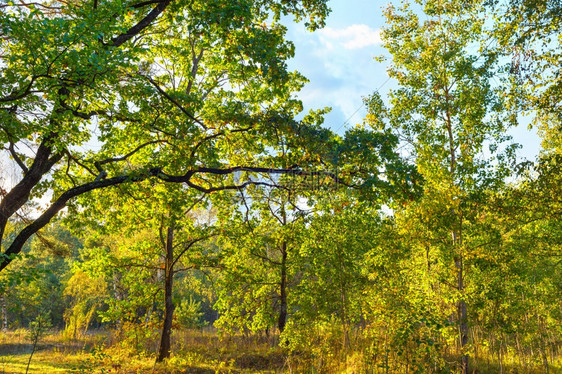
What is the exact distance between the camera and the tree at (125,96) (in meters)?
5.53

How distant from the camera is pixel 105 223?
11.0m

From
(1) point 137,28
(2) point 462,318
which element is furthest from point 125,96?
(2) point 462,318

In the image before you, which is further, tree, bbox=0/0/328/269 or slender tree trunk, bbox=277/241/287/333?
slender tree trunk, bbox=277/241/287/333

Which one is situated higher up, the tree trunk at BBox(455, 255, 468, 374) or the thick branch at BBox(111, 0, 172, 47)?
the thick branch at BBox(111, 0, 172, 47)

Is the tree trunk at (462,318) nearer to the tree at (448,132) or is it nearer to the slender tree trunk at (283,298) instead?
the tree at (448,132)

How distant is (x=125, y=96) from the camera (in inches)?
300

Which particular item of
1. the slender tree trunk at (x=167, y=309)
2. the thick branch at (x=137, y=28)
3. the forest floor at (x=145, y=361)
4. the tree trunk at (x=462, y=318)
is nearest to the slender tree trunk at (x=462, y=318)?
the tree trunk at (x=462, y=318)

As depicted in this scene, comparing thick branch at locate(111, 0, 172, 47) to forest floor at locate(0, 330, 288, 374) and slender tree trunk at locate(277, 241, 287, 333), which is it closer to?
forest floor at locate(0, 330, 288, 374)

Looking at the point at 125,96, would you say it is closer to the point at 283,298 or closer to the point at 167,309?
the point at 167,309

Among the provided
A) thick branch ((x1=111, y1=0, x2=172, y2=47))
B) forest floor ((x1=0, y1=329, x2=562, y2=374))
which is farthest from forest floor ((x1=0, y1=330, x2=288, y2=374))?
thick branch ((x1=111, y1=0, x2=172, y2=47))

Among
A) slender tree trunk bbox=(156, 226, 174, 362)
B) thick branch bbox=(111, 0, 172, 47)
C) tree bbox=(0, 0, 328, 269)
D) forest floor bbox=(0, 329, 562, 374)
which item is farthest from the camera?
slender tree trunk bbox=(156, 226, 174, 362)

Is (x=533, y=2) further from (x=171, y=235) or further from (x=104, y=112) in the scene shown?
(x=171, y=235)

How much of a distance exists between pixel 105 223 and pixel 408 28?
1366 cm

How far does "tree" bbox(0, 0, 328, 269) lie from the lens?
5.53 m
